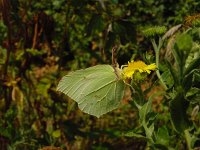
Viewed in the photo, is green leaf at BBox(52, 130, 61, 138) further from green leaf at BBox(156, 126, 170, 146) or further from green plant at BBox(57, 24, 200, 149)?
green leaf at BBox(156, 126, 170, 146)

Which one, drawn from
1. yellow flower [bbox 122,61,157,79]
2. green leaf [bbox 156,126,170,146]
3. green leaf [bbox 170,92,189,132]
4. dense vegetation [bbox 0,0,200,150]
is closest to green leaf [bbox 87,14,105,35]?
dense vegetation [bbox 0,0,200,150]

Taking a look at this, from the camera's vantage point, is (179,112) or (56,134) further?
(56,134)

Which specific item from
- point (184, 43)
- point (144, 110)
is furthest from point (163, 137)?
point (184, 43)

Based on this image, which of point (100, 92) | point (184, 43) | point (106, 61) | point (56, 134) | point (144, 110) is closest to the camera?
point (184, 43)

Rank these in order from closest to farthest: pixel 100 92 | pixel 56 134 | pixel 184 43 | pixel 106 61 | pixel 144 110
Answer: pixel 184 43, pixel 144 110, pixel 100 92, pixel 56 134, pixel 106 61

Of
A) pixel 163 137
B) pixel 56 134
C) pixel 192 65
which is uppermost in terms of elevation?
pixel 192 65

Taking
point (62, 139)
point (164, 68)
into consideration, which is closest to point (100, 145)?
point (62, 139)

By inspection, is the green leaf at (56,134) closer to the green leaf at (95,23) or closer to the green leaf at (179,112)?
the green leaf at (95,23)

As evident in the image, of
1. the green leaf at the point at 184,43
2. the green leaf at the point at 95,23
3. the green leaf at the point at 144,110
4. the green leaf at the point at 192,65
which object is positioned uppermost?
the green leaf at the point at 95,23

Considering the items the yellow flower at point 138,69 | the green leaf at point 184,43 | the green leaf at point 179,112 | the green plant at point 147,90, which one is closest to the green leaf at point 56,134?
the green plant at point 147,90

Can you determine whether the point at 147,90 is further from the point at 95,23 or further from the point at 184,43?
the point at 95,23
